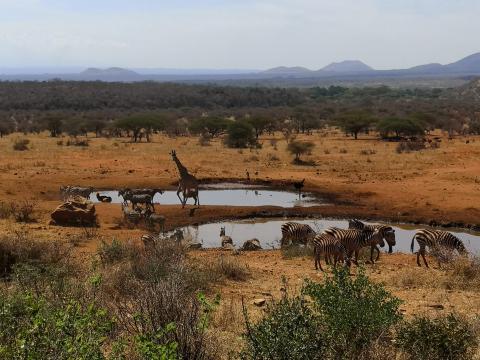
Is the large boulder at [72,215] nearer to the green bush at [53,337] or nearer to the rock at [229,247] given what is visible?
the rock at [229,247]

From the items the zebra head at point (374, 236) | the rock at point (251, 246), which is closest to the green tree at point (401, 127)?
the rock at point (251, 246)

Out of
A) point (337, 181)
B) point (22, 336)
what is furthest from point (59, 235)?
point (337, 181)

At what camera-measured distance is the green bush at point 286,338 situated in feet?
16.7

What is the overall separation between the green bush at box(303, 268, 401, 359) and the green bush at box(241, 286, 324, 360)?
36cm

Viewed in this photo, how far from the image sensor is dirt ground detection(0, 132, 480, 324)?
37.6 feet

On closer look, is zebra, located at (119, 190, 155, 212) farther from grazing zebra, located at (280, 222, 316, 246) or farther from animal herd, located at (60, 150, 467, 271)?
grazing zebra, located at (280, 222, 316, 246)

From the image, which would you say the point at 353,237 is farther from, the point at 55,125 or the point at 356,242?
the point at 55,125

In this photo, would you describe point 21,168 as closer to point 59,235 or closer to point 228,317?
point 59,235

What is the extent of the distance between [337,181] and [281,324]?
74.8 feet

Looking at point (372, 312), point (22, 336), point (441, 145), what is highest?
point (22, 336)

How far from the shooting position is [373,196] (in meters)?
24.1

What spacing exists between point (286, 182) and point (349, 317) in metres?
20.5

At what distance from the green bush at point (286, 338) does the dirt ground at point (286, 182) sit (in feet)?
12.6

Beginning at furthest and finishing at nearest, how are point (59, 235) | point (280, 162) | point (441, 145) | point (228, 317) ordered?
point (441, 145) < point (280, 162) < point (59, 235) < point (228, 317)
